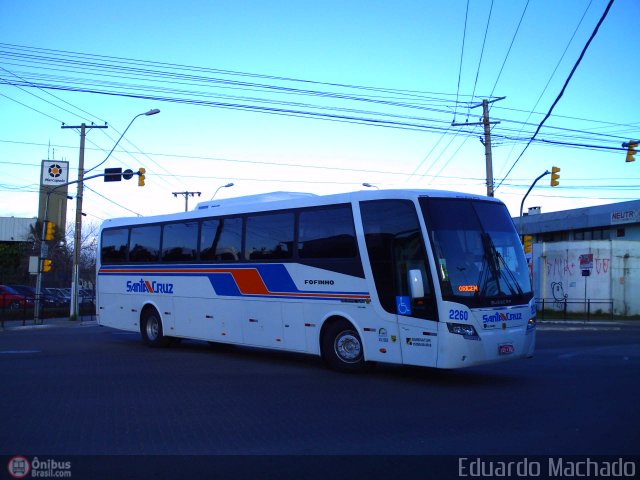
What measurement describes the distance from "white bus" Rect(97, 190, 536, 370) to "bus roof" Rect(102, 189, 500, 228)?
0.03 metres

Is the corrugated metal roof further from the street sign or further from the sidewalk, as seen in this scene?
the sidewalk

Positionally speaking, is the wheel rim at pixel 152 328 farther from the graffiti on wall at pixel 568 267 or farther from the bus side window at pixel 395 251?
the graffiti on wall at pixel 568 267

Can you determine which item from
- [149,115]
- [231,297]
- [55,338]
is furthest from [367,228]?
[149,115]

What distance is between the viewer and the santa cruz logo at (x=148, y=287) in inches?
652

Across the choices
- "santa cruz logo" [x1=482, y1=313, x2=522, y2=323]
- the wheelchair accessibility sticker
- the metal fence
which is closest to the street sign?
the metal fence

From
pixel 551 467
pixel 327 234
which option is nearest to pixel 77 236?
pixel 327 234

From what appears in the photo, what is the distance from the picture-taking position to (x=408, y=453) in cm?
666

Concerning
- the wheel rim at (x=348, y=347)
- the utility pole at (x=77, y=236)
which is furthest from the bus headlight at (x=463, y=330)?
the utility pole at (x=77, y=236)

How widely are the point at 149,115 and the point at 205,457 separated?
70.8 ft

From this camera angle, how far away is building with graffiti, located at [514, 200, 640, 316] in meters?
34.9

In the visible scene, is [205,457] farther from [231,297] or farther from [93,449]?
[231,297]

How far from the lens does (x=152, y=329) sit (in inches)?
687

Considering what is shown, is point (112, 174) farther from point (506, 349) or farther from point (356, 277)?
point (506, 349)

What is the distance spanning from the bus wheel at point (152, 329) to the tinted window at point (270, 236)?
14.9ft
